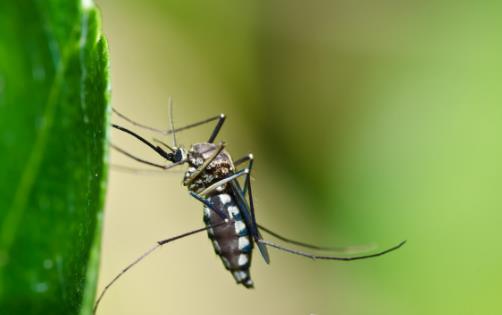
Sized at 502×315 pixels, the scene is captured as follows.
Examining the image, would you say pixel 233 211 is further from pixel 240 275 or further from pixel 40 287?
pixel 40 287

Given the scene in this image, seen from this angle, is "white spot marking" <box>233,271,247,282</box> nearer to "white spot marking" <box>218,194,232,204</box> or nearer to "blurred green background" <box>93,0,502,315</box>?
"white spot marking" <box>218,194,232,204</box>

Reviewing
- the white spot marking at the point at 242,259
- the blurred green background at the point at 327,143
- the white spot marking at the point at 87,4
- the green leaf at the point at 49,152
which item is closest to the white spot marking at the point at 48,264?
the green leaf at the point at 49,152

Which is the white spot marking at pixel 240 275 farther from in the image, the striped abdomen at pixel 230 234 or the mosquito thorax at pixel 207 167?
the mosquito thorax at pixel 207 167

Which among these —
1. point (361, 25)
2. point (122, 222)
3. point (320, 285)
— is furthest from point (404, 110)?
point (122, 222)

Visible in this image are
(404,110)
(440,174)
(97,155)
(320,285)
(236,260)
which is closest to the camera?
(97,155)

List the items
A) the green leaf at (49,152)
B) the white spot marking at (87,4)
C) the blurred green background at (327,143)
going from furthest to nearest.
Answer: the blurred green background at (327,143) < the white spot marking at (87,4) < the green leaf at (49,152)

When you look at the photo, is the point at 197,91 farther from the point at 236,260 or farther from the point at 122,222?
the point at 236,260

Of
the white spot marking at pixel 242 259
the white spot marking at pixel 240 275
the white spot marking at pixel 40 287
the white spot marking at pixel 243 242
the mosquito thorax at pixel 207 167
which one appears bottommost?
the white spot marking at pixel 240 275
